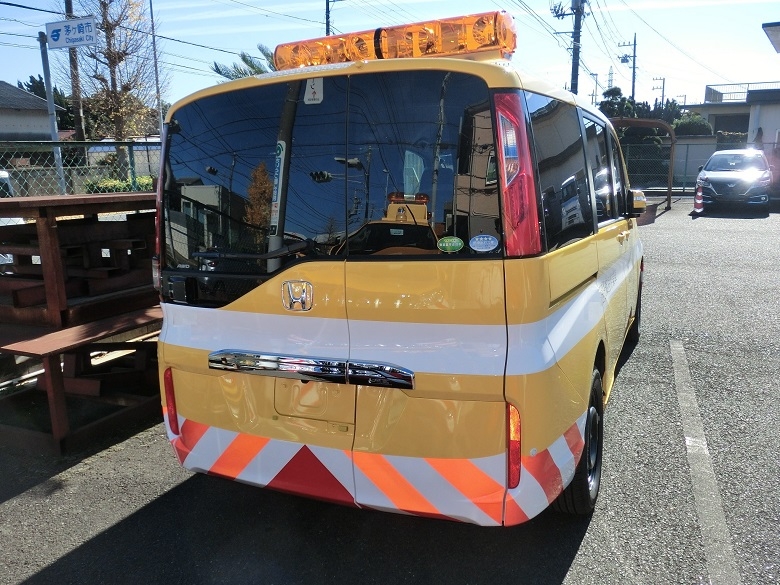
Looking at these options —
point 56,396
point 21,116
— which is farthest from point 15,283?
point 21,116

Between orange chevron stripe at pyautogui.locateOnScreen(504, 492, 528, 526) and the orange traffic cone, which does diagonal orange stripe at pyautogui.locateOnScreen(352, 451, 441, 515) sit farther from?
the orange traffic cone

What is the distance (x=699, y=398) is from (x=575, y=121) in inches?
109

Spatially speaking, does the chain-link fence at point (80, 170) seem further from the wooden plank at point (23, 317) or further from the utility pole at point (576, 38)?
the utility pole at point (576, 38)

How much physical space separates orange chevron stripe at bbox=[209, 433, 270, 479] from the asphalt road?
41cm

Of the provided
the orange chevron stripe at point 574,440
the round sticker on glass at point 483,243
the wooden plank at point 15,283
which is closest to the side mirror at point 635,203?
the orange chevron stripe at point 574,440

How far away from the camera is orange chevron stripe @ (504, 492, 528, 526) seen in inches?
96.7

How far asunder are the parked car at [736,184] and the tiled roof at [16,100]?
33939mm

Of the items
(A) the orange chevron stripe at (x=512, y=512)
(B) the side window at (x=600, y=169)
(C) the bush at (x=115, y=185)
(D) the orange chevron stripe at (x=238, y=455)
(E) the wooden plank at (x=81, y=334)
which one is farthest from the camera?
(C) the bush at (x=115, y=185)

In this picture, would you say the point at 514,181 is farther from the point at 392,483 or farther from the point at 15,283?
the point at 15,283

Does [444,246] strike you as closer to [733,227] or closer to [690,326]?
[690,326]

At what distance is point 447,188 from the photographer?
242 cm

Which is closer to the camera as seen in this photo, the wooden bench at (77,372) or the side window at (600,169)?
the side window at (600,169)

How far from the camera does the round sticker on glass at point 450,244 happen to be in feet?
7.87

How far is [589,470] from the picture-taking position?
10.7 ft
